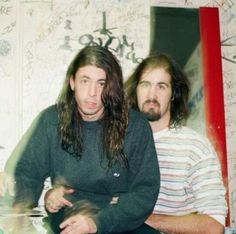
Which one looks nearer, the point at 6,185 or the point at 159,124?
the point at 6,185

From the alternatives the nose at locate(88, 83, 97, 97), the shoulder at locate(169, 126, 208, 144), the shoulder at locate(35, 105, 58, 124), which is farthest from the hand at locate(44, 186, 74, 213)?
the shoulder at locate(169, 126, 208, 144)

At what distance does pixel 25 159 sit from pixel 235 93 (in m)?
0.92

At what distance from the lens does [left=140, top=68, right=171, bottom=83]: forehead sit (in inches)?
63.0

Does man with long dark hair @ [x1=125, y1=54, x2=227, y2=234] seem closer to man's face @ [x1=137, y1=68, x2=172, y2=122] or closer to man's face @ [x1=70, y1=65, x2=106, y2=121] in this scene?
man's face @ [x1=137, y1=68, x2=172, y2=122]

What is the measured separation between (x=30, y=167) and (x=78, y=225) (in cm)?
28

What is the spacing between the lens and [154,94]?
5.24 feet

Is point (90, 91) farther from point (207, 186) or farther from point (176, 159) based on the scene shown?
point (207, 186)

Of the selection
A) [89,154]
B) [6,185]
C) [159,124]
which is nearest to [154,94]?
[159,124]

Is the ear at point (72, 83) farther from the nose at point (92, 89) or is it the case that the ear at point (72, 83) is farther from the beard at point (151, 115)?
the beard at point (151, 115)

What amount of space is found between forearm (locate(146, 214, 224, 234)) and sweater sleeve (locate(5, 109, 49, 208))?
0.44 m

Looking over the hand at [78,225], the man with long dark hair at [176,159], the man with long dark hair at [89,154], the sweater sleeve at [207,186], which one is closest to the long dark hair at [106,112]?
the man with long dark hair at [89,154]

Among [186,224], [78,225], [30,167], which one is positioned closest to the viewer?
[78,225]

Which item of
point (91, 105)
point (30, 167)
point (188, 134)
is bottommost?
point (30, 167)

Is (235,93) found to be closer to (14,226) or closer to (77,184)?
(77,184)
